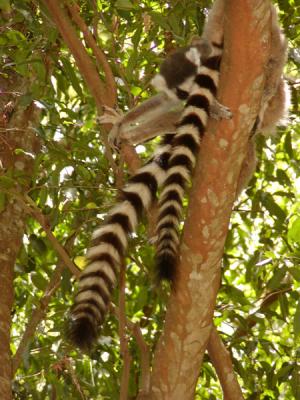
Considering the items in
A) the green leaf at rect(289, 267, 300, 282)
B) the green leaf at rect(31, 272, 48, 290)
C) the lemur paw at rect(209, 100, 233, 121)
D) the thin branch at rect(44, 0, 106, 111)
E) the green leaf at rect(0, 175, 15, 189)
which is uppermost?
the thin branch at rect(44, 0, 106, 111)

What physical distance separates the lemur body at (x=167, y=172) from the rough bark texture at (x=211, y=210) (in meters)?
0.09

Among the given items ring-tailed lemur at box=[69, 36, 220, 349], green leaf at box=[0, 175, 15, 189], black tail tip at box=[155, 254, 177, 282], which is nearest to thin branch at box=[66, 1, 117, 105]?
ring-tailed lemur at box=[69, 36, 220, 349]

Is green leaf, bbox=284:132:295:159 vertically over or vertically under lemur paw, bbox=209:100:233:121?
over

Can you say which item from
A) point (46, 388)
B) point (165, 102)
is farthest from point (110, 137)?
point (46, 388)

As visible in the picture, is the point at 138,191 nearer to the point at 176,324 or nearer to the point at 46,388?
the point at 176,324

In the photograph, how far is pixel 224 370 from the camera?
2.84 metres

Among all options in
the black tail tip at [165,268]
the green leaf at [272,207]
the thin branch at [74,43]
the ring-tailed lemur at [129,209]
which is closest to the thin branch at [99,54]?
the thin branch at [74,43]

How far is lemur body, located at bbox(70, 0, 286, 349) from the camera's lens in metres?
2.33

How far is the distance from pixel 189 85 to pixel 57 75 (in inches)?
28.4

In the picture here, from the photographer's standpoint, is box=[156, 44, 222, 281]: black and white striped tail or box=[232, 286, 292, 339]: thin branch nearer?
box=[156, 44, 222, 281]: black and white striped tail

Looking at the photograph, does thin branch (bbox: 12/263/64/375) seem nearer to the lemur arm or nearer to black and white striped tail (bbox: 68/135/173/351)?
black and white striped tail (bbox: 68/135/173/351)

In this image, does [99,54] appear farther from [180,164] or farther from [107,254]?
[107,254]

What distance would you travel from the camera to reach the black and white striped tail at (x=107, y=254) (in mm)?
2201

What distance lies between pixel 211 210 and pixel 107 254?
421 mm
